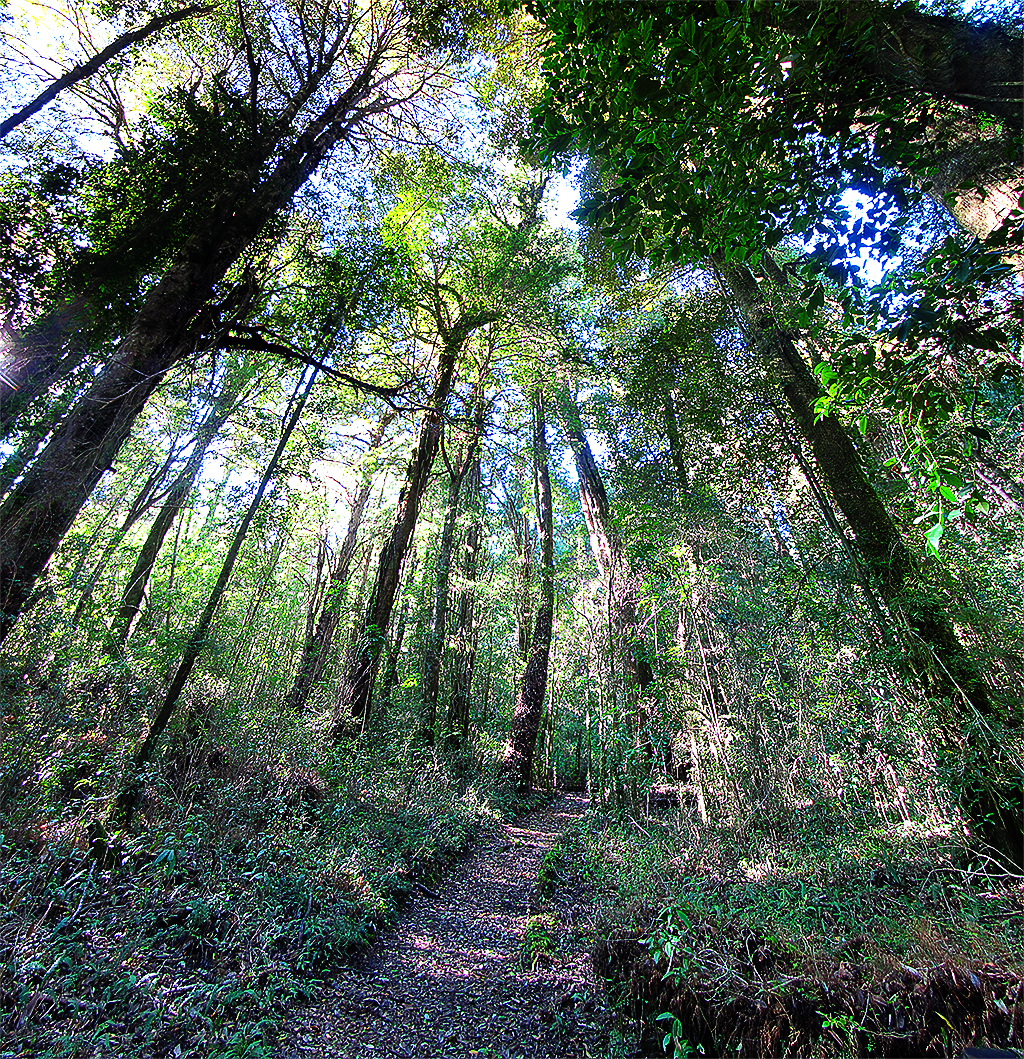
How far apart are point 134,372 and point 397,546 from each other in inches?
162

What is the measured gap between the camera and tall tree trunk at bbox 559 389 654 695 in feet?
17.0

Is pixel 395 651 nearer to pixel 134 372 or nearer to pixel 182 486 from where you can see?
pixel 182 486

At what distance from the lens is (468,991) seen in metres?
3.36

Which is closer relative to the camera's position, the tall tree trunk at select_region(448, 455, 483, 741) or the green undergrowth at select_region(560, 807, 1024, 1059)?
the green undergrowth at select_region(560, 807, 1024, 1059)

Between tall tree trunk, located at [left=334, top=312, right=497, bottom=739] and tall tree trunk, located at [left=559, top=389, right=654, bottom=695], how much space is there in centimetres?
209

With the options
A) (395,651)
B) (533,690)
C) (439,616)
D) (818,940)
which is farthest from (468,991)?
(533,690)

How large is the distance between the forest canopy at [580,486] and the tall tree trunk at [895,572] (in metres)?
0.03

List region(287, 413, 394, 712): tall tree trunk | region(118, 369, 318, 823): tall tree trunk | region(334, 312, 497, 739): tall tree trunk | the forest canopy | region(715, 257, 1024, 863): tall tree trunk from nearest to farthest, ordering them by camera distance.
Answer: the forest canopy, region(715, 257, 1024, 863): tall tree trunk, region(118, 369, 318, 823): tall tree trunk, region(287, 413, 394, 712): tall tree trunk, region(334, 312, 497, 739): tall tree trunk

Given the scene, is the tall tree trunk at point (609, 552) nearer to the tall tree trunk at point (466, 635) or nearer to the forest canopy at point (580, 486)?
the forest canopy at point (580, 486)

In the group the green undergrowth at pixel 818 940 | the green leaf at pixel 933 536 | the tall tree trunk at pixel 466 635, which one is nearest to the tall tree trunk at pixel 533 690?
the tall tree trunk at pixel 466 635

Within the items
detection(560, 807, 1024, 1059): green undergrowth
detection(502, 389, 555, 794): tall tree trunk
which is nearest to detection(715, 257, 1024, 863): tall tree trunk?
detection(560, 807, 1024, 1059): green undergrowth

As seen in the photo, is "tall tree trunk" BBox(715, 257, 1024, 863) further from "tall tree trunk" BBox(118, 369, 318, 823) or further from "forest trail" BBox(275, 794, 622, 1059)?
"tall tree trunk" BBox(118, 369, 318, 823)

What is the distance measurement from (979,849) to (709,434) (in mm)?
4343

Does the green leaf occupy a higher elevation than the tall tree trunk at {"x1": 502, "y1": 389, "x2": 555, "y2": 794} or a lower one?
lower
